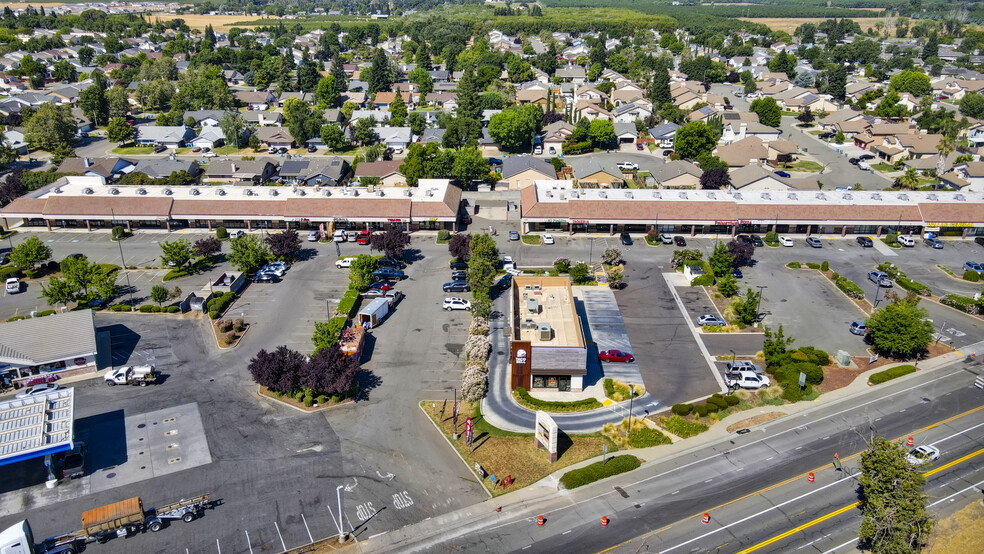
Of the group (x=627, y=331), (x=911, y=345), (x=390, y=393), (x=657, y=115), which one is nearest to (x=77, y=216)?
(x=390, y=393)

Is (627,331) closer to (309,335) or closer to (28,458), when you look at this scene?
(309,335)

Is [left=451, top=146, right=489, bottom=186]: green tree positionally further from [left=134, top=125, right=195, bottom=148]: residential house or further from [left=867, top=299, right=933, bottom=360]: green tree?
[left=134, top=125, right=195, bottom=148]: residential house

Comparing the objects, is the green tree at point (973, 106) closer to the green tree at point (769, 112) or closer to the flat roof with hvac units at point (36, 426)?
the green tree at point (769, 112)

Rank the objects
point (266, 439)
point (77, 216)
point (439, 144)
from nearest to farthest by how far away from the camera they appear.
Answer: point (266, 439)
point (77, 216)
point (439, 144)

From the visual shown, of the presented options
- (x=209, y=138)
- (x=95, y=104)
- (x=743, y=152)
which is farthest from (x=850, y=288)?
(x=95, y=104)

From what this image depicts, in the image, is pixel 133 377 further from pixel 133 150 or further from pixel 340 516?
pixel 133 150

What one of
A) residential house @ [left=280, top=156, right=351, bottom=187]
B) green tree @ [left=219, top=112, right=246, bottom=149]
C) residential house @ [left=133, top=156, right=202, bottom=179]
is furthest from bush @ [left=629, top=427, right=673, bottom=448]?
green tree @ [left=219, top=112, right=246, bottom=149]
